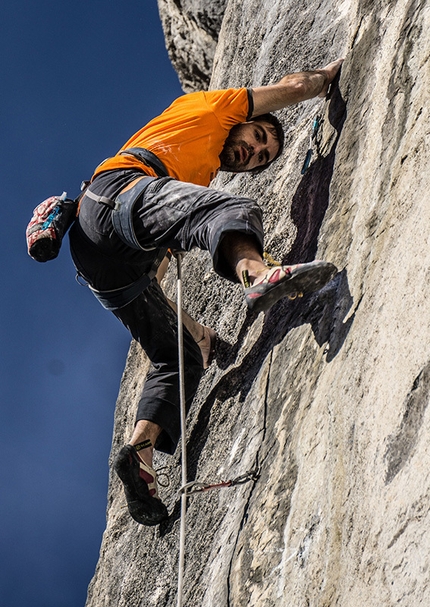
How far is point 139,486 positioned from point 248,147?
1.95 meters

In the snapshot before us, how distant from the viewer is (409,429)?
7.70ft

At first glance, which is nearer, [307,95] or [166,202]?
[166,202]

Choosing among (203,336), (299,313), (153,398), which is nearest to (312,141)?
(203,336)

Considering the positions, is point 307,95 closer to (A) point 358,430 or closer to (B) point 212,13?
(A) point 358,430

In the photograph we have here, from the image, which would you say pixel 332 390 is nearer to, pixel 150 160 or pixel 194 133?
pixel 150 160

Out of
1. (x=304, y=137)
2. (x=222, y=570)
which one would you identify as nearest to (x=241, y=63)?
(x=304, y=137)

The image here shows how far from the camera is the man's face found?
14.9ft

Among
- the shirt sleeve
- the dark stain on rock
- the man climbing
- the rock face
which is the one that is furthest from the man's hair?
the dark stain on rock

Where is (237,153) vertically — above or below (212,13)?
below

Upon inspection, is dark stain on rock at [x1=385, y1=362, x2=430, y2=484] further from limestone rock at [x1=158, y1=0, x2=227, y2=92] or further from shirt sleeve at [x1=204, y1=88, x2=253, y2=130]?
limestone rock at [x1=158, y1=0, x2=227, y2=92]

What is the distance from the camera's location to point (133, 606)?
432 cm

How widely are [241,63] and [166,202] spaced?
3.56 metres

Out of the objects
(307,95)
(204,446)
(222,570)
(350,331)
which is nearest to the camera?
(350,331)

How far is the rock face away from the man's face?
0.21 meters
